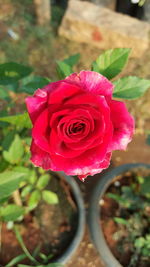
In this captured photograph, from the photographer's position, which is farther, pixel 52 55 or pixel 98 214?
pixel 52 55

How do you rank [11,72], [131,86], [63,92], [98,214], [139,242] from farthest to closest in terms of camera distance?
[98,214] < [139,242] < [11,72] < [131,86] < [63,92]

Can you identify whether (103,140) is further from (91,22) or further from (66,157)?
(91,22)

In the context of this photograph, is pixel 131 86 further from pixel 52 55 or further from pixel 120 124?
pixel 52 55

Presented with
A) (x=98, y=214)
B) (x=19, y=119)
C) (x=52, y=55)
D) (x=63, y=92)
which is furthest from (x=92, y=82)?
(x=52, y=55)

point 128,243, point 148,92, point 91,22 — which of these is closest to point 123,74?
point 148,92

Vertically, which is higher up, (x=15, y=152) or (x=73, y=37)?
(x=15, y=152)

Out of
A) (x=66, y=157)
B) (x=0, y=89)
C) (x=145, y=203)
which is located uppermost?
(x=66, y=157)

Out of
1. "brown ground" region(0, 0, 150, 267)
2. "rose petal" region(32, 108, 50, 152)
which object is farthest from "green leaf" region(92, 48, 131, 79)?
"brown ground" region(0, 0, 150, 267)

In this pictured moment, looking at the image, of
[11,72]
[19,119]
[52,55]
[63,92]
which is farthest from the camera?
[52,55]

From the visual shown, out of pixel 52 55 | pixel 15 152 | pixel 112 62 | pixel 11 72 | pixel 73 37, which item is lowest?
pixel 52 55
